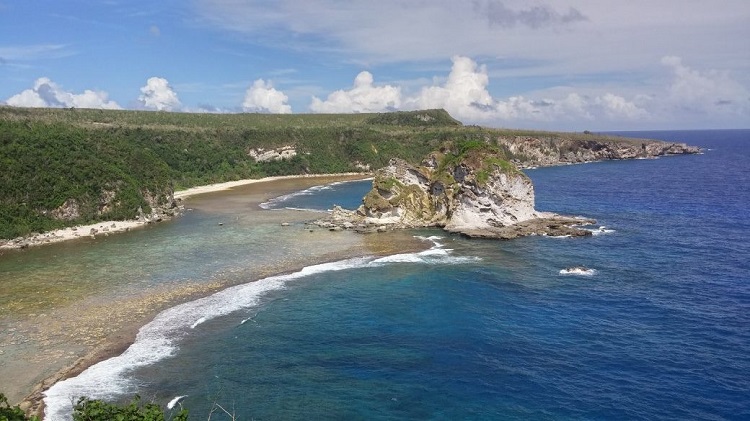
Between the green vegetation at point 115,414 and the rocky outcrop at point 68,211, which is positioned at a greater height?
the green vegetation at point 115,414

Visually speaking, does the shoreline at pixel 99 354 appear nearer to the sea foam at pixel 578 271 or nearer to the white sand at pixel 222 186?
the sea foam at pixel 578 271

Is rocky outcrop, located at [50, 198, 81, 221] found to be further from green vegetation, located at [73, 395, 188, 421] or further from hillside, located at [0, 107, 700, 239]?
green vegetation, located at [73, 395, 188, 421]

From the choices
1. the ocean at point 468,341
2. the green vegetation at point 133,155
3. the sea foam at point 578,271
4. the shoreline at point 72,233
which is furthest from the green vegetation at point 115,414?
the green vegetation at point 133,155

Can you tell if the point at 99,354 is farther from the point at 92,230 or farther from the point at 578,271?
the point at 92,230

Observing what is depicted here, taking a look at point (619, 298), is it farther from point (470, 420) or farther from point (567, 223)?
point (567, 223)

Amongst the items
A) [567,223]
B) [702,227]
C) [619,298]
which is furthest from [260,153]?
[619,298]

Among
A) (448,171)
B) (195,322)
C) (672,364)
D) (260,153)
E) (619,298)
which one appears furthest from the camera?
(260,153)
